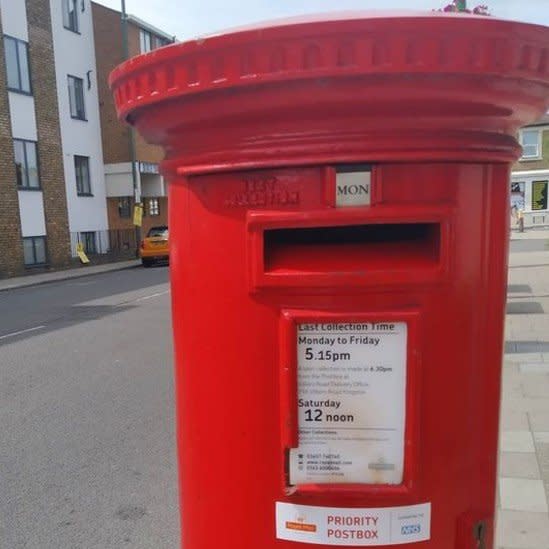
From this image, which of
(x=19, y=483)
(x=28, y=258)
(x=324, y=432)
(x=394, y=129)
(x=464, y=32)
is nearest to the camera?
(x=464, y=32)

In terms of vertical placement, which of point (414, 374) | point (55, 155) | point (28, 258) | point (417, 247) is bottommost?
point (28, 258)

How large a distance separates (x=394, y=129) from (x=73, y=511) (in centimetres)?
305

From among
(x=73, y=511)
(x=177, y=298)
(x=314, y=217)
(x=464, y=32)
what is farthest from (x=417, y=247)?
(x=73, y=511)

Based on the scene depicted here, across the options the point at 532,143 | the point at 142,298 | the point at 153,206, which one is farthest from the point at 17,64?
the point at 532,143

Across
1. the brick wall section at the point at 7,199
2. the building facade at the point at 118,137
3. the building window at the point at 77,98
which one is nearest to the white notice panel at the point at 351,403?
the brick wall section at the point at 7,199

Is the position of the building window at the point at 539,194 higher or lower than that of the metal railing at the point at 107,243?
higher

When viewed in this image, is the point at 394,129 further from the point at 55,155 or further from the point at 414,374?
the point at 55,155

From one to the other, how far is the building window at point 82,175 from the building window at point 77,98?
62.1 inches

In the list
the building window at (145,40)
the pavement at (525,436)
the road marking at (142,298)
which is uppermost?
the building window at (145,40)

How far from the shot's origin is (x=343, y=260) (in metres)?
1.17

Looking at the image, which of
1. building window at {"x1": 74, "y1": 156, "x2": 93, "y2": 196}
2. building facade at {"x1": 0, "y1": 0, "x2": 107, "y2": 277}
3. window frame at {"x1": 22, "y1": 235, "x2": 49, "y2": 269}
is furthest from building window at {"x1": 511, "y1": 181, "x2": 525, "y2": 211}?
window frame at {"x1": 22, "y1": 235, "x2": 49, "y2": 269}

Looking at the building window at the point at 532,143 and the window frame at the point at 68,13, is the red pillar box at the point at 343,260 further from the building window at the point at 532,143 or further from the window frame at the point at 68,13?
the building window at the point at 532,143

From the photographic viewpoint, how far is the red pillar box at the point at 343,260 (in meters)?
1.04

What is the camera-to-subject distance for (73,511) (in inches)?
131
